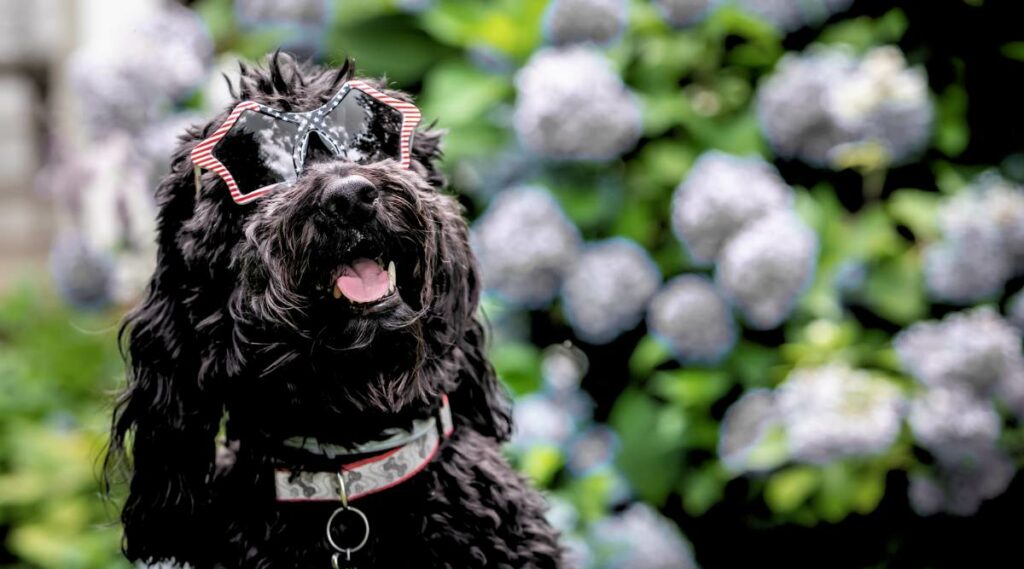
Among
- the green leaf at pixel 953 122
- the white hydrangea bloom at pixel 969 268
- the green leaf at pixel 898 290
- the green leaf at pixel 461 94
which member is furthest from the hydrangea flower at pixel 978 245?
the green leaf at pixel 461 94

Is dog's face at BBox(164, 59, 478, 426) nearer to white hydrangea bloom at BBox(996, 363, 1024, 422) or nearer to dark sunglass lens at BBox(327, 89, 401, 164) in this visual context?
dark sunglass lens at BBox(327, 89, 401, 164)

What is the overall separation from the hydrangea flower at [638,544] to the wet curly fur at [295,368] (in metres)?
1.55

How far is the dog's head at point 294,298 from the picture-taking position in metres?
1.65

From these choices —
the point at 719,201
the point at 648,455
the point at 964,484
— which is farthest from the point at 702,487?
the point at 719,201

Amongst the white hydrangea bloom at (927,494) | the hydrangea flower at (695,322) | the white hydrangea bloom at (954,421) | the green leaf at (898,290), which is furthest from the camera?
the green leaf at (898,290)

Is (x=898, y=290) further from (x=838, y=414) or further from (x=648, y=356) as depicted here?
(x=648, y=356)

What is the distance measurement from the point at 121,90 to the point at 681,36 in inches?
75.4

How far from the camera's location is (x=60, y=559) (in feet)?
13.0

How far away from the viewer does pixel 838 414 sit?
3293 mm

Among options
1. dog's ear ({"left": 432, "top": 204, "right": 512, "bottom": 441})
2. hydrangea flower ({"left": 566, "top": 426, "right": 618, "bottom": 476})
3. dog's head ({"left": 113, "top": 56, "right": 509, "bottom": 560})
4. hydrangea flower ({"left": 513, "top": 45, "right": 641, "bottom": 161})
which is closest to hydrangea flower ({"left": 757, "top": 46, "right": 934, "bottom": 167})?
hydrangea flower ({"left": 513, "top": 45, "right": 641, "bottom": 161})

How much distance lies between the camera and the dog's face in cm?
164

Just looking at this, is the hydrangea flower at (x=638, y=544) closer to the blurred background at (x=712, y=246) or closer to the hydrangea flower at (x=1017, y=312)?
the blurred background at (x=712, y=246)

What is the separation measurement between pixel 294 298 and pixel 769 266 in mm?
2066

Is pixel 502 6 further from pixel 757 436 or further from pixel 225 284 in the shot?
pixel 225 284
